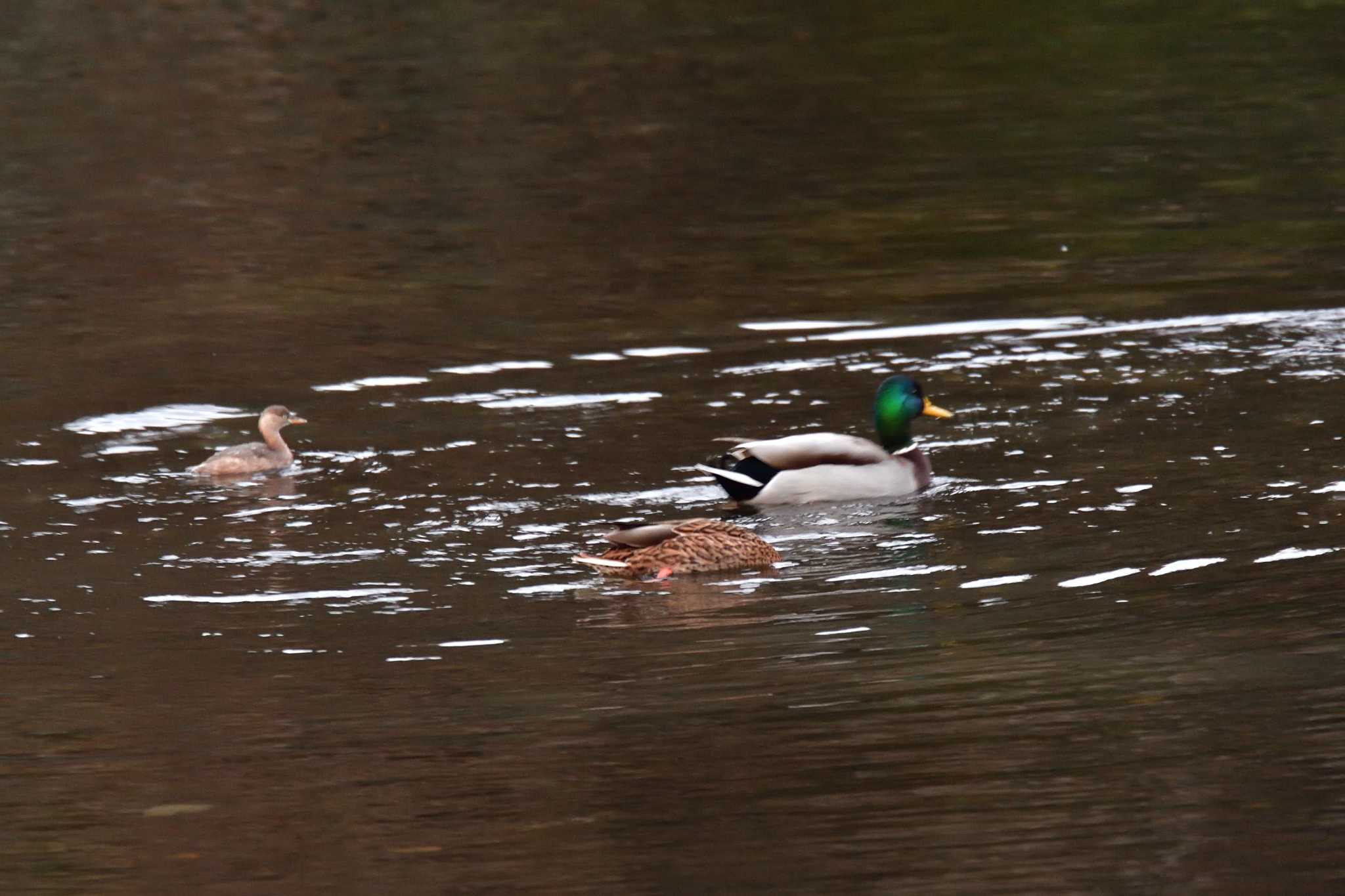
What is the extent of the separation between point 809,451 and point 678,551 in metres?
1.53

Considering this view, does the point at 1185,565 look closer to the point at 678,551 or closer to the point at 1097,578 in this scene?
the point at 1097,578

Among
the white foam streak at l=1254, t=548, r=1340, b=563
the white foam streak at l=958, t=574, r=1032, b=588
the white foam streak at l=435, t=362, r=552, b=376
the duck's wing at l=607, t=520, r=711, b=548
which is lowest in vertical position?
the white foam streak at l=1254, t=548, r=1340, b=563

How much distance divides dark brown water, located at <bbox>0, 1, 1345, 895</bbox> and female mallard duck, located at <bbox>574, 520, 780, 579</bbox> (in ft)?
0.35

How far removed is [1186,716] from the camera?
7.66 metres

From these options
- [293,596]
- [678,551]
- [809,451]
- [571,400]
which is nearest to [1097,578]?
[678,551]

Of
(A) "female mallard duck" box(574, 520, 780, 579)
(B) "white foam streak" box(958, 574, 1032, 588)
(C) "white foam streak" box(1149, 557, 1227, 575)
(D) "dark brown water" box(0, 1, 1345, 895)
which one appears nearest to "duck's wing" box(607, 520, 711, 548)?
(A) "female mallard duck" box(574, 520, 780, 579)

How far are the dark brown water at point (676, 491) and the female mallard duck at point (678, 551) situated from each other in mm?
108

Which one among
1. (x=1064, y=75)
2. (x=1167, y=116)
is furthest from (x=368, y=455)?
(x=1064, y=75)

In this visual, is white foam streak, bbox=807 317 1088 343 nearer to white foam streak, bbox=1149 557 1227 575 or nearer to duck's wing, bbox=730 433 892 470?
duck's wing, bbox=730 433 892 470

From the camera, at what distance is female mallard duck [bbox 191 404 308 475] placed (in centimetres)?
1274

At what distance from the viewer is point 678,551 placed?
10.8 m

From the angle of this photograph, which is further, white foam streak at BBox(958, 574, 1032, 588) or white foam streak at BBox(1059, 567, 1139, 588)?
white foam streak at BBox(958, 574, 1032, 588)

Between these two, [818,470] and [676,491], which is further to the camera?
[676,491]

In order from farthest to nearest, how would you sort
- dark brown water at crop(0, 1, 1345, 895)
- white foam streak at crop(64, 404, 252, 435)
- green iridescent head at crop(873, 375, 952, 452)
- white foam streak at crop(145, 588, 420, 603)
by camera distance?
1. white foam streak at crop(64, 404, 252, 435)
2. green iridescent head at crop(873, 375, 952, 452)
3. white foam streak at crop(145, 588, 420, 603)
4. dark brown water at crop(0, 1, 1345, 895)
